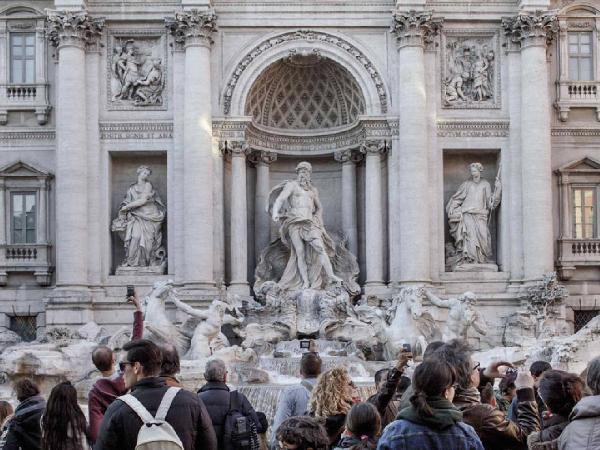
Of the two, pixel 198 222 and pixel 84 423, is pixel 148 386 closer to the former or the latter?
pixel 84 423

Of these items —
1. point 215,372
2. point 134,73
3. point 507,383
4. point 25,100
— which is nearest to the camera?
point 215,372

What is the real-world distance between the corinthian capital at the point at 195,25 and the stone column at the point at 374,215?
5.38m

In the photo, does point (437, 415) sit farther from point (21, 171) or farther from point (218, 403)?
point (21, 171)

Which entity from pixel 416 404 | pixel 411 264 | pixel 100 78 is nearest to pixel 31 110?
pixel 100 78

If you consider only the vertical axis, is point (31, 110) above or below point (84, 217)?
A: above

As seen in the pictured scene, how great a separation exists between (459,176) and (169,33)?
9343mm

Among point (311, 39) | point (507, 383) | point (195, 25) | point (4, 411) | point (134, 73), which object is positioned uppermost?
point (195, 25)

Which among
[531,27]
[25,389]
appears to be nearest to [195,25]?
[531,27]

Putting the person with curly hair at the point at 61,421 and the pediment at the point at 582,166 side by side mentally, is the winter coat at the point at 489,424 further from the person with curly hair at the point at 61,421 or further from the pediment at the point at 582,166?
the pediment at the point at 582,166

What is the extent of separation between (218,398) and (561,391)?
3.86 metres

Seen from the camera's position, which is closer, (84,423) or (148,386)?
(148,386)

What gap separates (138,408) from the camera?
298 inches

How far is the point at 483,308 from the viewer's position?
98.9ft

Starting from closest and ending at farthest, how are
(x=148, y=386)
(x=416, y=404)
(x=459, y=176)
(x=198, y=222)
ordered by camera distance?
(x=416, y=404), (x=148, y=386), (x=198, y=222), (x=459, y=176)
